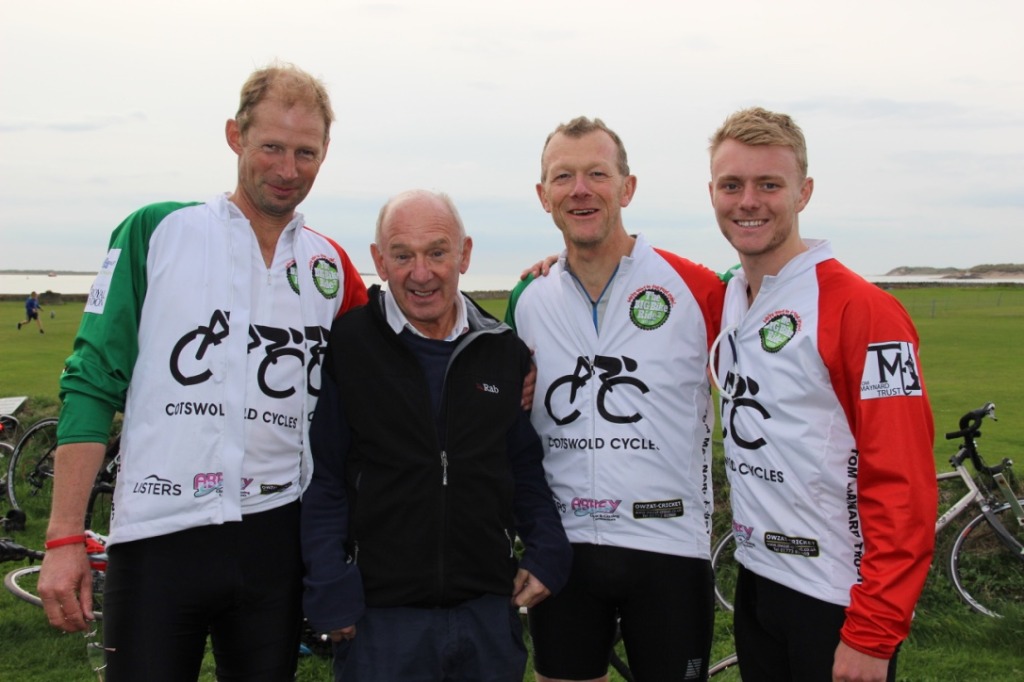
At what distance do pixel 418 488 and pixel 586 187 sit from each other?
1.50 metres

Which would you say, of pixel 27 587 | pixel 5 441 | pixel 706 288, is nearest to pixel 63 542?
pixel 706 288

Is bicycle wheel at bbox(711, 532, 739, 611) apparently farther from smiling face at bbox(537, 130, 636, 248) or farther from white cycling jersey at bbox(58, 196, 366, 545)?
white cycling jersey at bbox(58, 196, 366, 545)

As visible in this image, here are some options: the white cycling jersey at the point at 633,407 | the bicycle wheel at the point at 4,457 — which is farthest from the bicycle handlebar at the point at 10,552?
the bicycle wheel at the point at 4,457

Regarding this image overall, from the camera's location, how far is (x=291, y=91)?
3.25 metres

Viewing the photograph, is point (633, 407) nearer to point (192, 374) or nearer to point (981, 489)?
point (192, 374)

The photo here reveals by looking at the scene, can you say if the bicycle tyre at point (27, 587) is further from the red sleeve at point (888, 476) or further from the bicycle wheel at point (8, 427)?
the red sleeve at point (888, 476)

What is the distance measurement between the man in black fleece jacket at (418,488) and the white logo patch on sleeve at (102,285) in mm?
818

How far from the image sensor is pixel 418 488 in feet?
9.67

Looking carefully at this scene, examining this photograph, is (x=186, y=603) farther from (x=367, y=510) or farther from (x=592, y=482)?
(x=592, y=482)

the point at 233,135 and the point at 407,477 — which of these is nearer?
the point at 407,477

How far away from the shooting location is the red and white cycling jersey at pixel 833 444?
9.08ft

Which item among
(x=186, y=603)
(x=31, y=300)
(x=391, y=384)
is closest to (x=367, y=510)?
(x=391, y=384)

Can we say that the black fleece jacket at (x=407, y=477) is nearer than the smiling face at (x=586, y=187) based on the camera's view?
Yes

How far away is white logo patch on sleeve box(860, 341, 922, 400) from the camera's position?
110 inches
